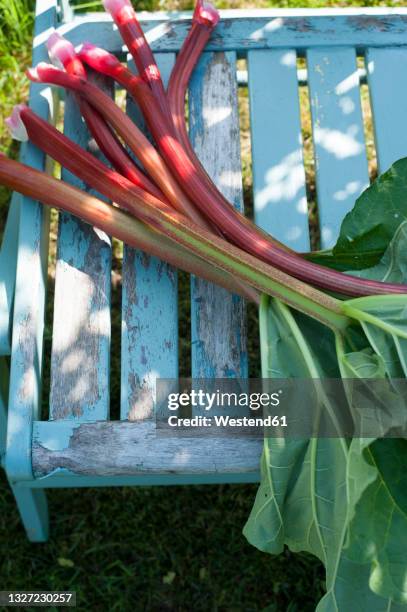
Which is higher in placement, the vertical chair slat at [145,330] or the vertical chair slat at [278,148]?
the vertical chair slat at [278,148]

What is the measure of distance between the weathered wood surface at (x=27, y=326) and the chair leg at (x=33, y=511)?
35cm

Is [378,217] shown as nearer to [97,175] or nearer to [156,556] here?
[97,175]

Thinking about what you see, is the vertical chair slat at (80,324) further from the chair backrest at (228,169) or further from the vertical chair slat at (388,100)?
the vertical chair slat at (388,100)

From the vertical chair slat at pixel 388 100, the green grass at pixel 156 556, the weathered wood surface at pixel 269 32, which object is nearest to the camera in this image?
the vertical chair slat at pixel 388 100

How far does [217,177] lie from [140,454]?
0.94 meters

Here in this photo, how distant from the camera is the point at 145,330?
7.29 ft

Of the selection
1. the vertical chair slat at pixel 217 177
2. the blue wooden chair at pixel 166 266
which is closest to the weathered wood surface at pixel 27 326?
the blue wooden chair at pixel 166 266

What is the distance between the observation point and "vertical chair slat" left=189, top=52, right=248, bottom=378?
2191 mm

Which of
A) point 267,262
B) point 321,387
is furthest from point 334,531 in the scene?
point 267,262

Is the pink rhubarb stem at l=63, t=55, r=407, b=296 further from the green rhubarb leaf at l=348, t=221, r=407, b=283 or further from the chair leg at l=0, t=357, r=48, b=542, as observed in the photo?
the chair leg at l=0, t=357, r=48, b=542

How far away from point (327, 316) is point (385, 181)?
38 cm

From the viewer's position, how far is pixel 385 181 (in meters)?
1.90

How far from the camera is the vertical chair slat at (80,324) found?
7.00ft
